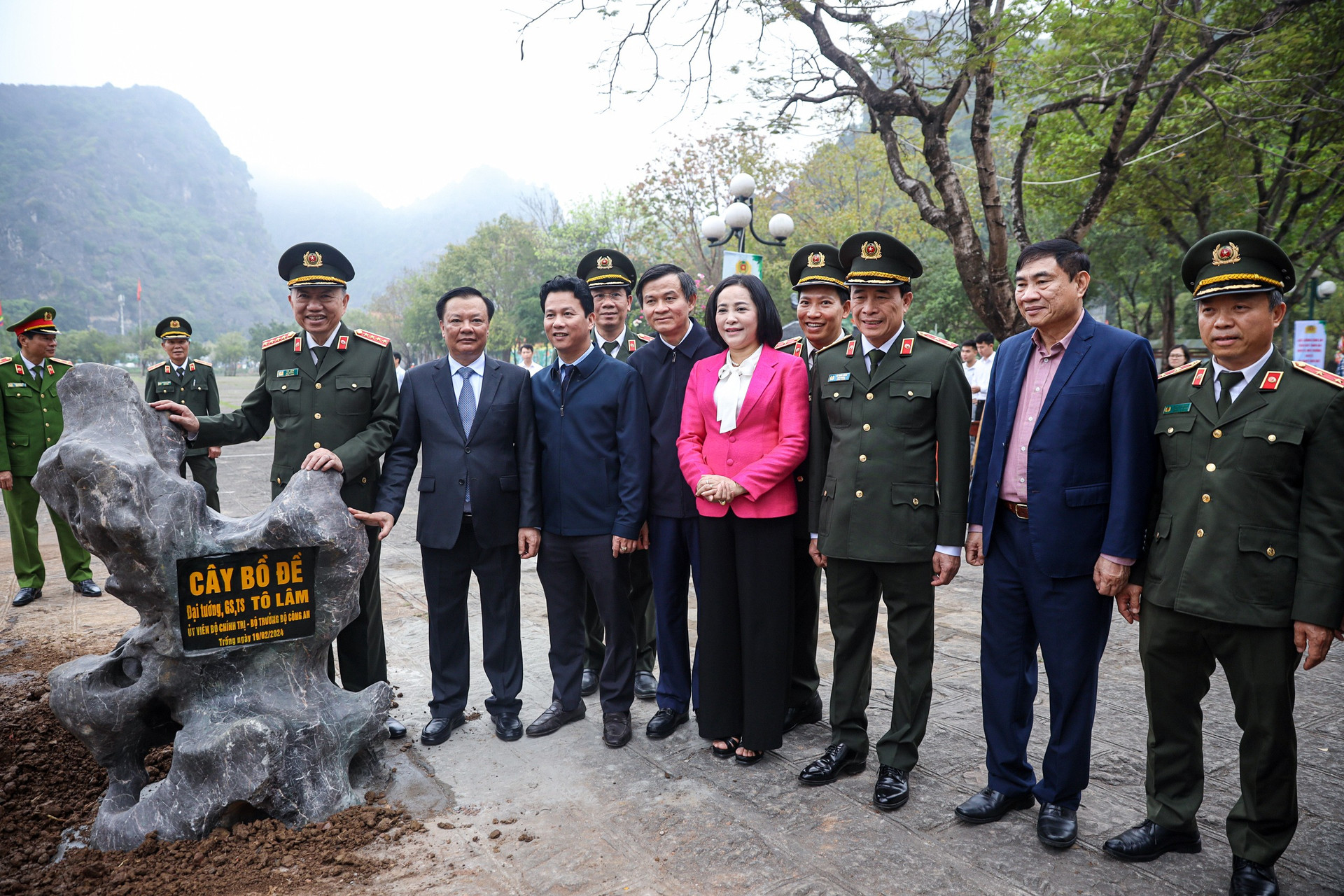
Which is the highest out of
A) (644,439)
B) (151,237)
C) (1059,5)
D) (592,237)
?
(151,237)

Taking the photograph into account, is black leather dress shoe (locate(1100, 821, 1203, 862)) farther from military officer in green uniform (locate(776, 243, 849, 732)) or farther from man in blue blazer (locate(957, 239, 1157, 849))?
military officer in green uniform (locate(776, 243, 849, 732))

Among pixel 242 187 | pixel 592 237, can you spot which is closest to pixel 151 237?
pixel 242 187

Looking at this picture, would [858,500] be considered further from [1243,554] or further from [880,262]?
[1243,554]

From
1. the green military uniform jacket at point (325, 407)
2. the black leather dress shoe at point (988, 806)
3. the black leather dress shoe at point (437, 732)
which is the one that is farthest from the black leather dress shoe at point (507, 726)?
the black leather dress shoe at point (988, 806)

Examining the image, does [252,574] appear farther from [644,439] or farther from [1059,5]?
[1059,5]

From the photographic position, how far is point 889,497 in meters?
3.11

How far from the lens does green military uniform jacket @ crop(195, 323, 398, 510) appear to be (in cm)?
366

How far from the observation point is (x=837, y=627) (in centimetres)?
335

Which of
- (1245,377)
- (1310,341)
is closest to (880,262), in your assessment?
(1245,377)

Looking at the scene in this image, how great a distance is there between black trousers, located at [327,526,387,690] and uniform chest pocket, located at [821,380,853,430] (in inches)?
83.9

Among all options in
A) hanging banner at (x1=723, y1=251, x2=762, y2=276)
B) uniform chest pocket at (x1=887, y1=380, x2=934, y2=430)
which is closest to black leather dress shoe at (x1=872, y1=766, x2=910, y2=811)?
uniform chest pocket at (x1=887, y1=380, x2=934, y2=430)

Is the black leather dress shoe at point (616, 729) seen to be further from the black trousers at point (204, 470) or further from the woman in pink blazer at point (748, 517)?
the black trousers at point (204, 470)

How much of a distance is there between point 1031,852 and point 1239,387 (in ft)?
5.46

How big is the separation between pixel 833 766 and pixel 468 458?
2058 mm
